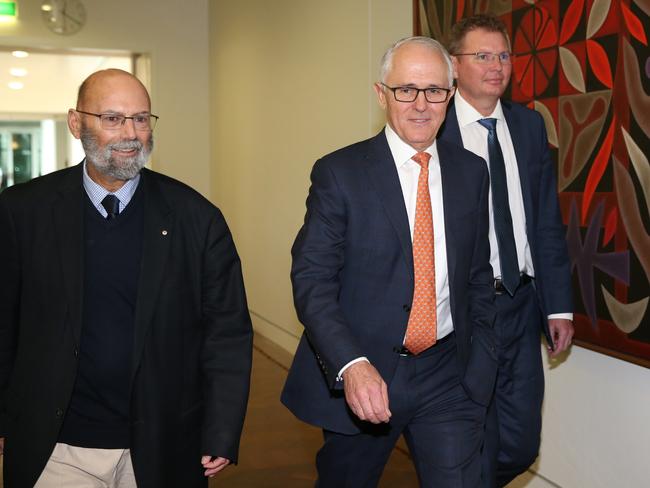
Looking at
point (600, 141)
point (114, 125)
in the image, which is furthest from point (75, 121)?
point (600, 141)

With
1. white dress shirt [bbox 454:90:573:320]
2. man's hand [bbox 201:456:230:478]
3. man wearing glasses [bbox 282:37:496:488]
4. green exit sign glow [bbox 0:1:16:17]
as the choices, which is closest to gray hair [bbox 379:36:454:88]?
man wearing glasses [bbox 282:37:496:488]

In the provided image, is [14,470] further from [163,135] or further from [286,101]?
[163,135]

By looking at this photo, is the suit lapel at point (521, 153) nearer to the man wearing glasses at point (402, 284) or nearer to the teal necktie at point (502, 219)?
the teal necktie at point (502, 219)

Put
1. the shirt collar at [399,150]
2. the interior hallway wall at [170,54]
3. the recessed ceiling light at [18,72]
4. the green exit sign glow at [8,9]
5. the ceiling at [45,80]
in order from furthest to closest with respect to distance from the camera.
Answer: the recessed ceiling light at [18,72] < the ceiling at [45,80] < the interior hallway wall at [170,54] < the green exit sign glow at [8,9] < the shirt collar at [399,150]

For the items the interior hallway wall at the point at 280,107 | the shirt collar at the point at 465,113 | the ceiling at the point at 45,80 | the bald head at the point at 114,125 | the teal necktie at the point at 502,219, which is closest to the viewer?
the bald head at the point at 114,125

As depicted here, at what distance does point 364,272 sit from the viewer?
2.40 meters

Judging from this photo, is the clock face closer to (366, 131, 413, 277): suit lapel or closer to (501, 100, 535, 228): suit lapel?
(501, 100, 535, 228): suit lapel

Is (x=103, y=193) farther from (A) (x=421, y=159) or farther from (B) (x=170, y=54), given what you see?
(B) (x=170, y=54)

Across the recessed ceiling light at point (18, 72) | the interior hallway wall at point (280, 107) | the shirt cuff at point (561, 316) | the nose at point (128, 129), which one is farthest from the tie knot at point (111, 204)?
the recessed ceiling light at point (18, 72)

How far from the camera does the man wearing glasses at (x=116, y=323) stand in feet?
7.13

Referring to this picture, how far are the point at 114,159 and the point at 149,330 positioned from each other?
481mm

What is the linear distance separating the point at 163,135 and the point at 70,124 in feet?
23.5

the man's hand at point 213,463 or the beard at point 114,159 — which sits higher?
the beard at point 114,159

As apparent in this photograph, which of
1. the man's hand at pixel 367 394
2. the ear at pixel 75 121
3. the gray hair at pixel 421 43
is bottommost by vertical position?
the man's hand at pixel 367 394
